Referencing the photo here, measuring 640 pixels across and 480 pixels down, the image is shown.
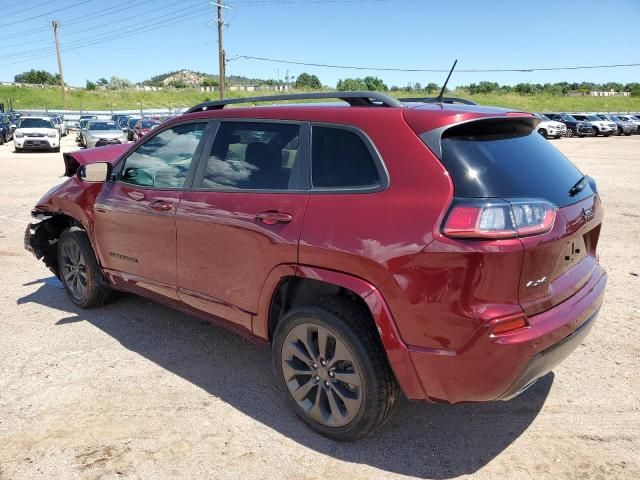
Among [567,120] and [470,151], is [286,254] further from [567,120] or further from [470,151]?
[567,120]

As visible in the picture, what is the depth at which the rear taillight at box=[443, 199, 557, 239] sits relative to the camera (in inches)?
89.7

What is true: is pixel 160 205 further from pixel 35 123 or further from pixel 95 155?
pixel 35 123

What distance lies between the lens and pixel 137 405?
3.29m

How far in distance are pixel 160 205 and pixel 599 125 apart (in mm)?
42581

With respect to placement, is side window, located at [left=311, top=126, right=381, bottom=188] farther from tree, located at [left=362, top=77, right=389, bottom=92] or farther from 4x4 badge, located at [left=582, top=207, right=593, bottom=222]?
tree, located at [left=362, top=77, right=389, bottom=92]

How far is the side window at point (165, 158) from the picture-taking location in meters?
3.70

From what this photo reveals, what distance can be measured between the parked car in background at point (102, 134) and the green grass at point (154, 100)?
4091cm

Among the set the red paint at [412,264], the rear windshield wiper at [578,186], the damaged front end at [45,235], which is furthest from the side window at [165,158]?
the rear windshield wiper at [578,186]

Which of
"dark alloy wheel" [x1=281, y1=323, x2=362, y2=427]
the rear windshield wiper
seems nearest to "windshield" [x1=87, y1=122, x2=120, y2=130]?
"dark alloy wheel" [x1=281, y1=323, x2=362, y2=427]

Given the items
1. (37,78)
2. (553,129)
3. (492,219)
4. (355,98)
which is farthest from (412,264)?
(37,78)

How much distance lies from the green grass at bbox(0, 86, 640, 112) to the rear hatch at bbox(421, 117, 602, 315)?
64642mm

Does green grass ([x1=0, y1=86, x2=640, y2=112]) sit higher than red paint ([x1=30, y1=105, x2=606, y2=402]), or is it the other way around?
green grass ([x1=0, y1=86, x2=640, y2=112])

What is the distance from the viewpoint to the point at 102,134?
23.5 meters

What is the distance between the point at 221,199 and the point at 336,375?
1.29 metres
